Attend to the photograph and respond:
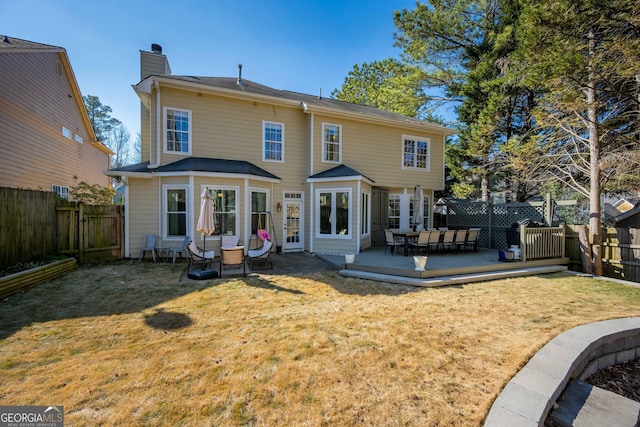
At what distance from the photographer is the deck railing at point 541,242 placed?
801 cm

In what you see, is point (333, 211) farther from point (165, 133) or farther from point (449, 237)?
point (165, 133)

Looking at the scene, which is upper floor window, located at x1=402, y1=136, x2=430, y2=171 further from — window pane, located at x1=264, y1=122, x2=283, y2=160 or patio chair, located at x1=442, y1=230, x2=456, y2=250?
window pane, located at x1=264, y1=122, x2=283, y2=160

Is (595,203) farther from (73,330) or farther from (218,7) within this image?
(218,7)

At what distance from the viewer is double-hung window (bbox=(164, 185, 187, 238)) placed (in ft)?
30.6

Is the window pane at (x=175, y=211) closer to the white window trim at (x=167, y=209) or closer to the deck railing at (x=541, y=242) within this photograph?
the white window trim at (x=167, y=209)

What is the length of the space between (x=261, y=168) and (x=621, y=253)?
461 inches

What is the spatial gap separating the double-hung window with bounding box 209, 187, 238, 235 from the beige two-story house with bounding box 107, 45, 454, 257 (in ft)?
0.11

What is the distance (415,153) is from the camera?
43.7 feet

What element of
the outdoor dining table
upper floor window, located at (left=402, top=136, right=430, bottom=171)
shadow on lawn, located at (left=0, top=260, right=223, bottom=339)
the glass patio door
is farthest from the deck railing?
shadow on lawn, located at (left=0, top=260, right=223, bottom=339)

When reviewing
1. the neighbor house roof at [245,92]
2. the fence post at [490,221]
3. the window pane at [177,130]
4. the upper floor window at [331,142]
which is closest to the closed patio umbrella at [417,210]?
the fence post at [490,221]

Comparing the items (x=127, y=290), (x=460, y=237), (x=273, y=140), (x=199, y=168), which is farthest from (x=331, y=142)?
(x=127, y=290)

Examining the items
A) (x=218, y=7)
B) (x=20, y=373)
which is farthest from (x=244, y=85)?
(x=20, y=373)

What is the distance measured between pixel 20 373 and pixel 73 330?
1.16 metres

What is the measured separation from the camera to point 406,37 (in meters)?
14.6
